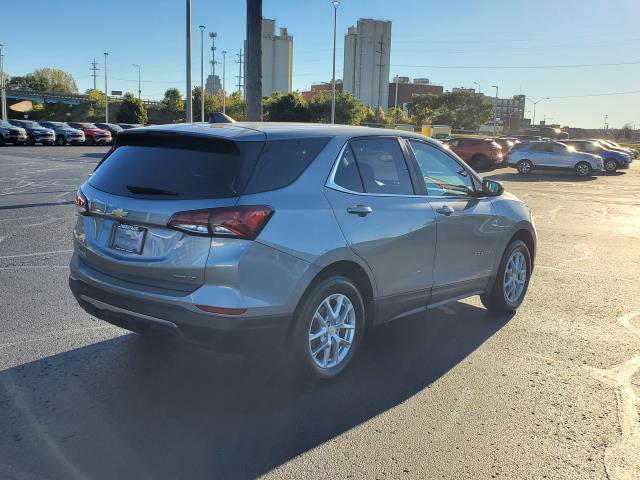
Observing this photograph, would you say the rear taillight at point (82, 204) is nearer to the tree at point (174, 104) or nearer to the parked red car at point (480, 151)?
the parked red car at point (480, 151)

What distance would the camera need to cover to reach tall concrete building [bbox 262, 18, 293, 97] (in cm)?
10519

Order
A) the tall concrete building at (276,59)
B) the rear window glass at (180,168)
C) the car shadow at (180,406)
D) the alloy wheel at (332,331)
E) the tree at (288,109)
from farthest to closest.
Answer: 1. the tall concrete building at (276,59)
2. the tree at (288,109)
3. the alloy wheel at (332,331)
4. the rear window glass at (180,168)
5. the car shadow at (180,406)

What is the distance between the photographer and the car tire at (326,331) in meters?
3.85

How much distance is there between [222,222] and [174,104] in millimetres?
86561

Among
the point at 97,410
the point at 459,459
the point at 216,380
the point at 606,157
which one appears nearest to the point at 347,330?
the point at 216,380

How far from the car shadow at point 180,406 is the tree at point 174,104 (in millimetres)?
84351

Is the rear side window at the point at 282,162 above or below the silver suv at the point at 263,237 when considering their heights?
above

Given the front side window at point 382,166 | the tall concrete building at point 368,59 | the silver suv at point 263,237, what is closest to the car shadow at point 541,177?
the front side window at point 382,166

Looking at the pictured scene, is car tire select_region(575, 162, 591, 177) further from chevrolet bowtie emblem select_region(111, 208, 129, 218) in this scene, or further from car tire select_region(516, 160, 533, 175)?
chevrolet bowtie emblem select_region(111, 208, 129, 218)

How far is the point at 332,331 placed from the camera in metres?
4.13

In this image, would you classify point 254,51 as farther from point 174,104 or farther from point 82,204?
point 174,104

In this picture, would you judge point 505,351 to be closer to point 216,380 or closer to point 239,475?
point 216,380

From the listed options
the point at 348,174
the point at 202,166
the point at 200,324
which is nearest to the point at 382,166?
the point at 348,174

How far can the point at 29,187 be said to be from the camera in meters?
15.1
